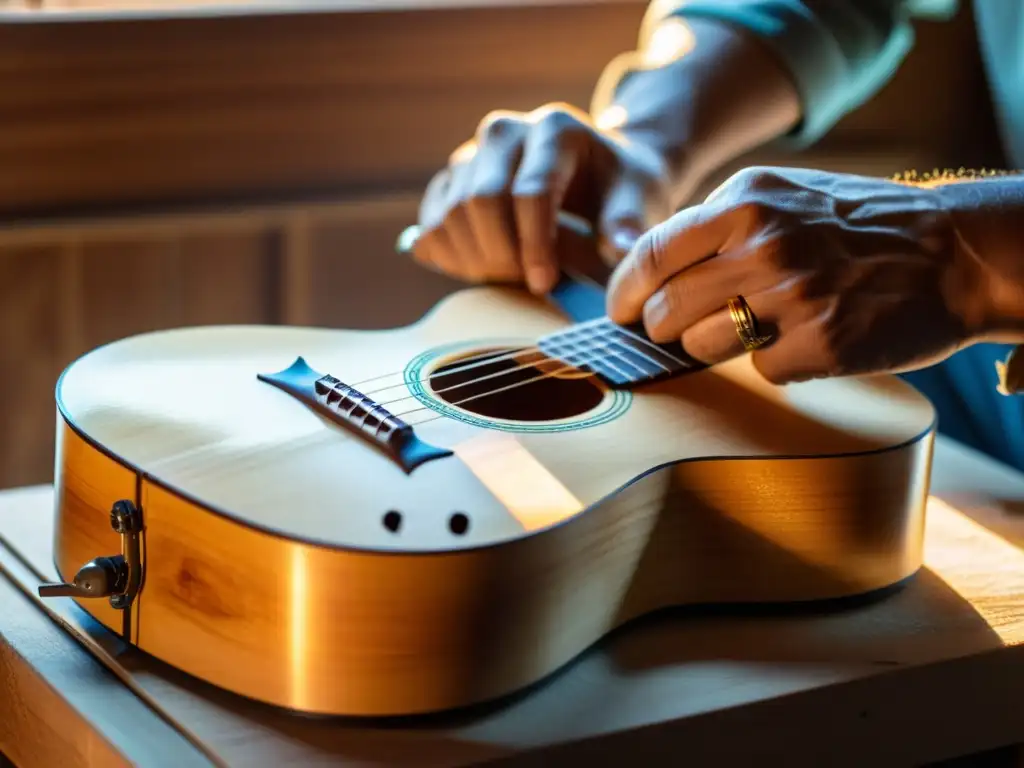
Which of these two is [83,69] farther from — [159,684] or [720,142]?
[159,684]

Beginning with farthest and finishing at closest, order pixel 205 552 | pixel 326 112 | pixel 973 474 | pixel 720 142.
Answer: pixel 326 112
pixel 720 142
pixel 973 474
pixel 205 552

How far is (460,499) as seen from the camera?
0.65 meters

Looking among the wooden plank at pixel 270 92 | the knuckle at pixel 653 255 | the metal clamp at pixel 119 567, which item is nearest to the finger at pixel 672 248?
the knuckle at pixel 653 255

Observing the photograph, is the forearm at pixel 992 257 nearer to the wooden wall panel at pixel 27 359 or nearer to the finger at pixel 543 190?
the finger at pixel 543 190

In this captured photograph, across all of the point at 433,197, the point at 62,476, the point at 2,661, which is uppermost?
the point at 433,197

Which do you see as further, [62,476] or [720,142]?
[720,142]

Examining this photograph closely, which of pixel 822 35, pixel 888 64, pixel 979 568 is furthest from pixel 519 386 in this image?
pixel 888 64

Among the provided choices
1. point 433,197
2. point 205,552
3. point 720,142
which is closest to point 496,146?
point 433,197

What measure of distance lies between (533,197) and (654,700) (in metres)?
0.42

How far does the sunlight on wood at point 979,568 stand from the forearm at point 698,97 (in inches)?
15.2

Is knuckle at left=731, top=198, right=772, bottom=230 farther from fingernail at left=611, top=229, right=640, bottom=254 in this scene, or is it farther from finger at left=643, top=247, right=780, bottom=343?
fingernail at left=611, top=229, right=640, bottom=254

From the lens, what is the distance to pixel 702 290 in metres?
0.80

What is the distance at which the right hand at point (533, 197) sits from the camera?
99 cm

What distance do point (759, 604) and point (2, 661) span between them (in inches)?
17.4
